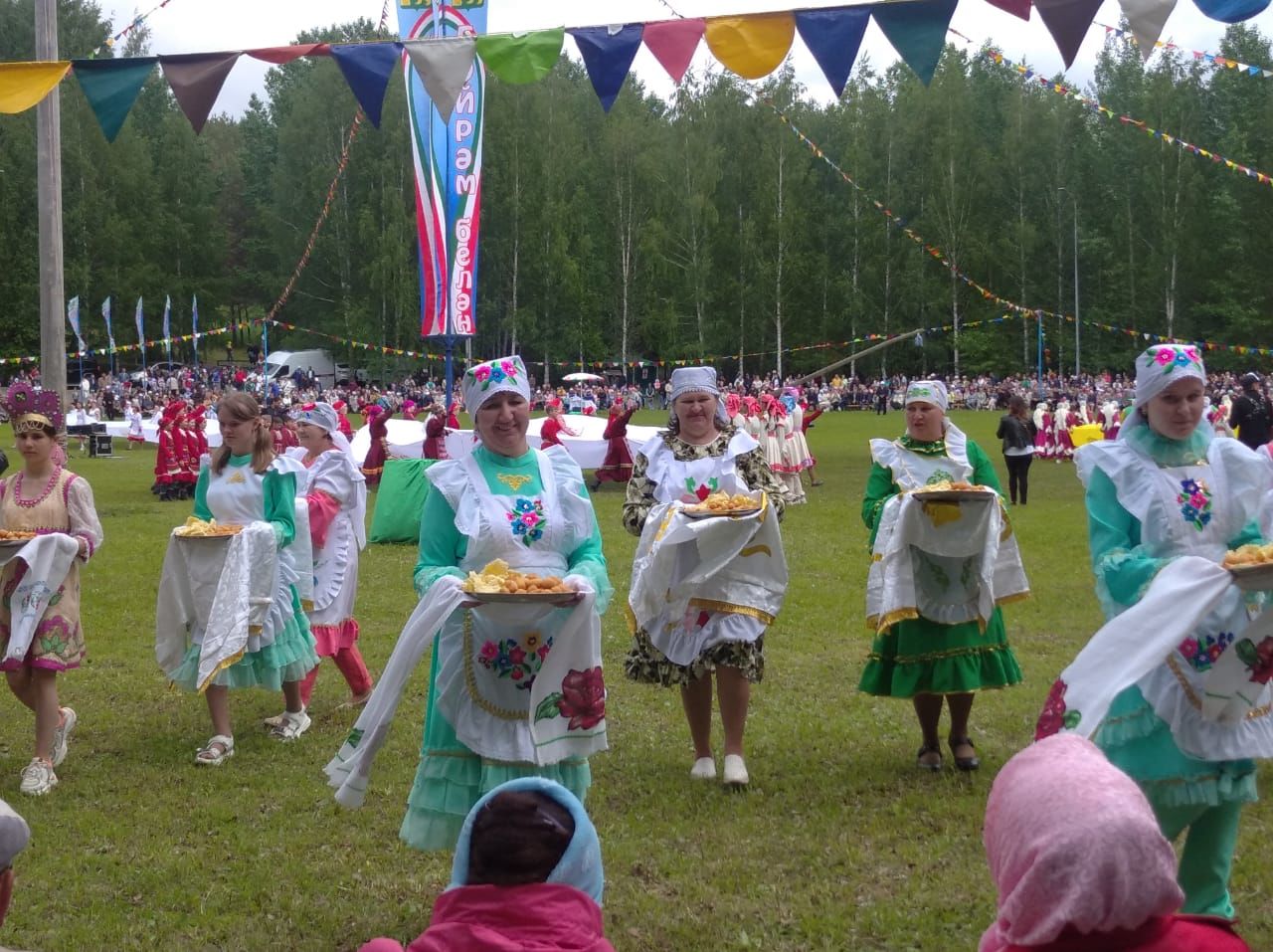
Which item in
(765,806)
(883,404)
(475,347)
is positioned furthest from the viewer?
(475,347)

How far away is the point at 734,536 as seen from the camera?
6.04 m

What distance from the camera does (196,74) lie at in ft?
24.8

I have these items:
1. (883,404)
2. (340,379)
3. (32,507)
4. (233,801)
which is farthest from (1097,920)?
(340,379)

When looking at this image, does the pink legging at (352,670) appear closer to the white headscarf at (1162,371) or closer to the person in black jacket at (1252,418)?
the white headscarf at (1162,371)

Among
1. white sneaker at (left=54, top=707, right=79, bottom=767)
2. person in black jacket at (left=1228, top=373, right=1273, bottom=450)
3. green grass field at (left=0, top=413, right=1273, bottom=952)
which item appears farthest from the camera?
person in black jacket at (left=1228, top=373, right=1273, bottom=450)

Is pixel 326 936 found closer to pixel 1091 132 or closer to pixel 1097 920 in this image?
pixel 1097 920

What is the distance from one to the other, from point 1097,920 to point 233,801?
510cm

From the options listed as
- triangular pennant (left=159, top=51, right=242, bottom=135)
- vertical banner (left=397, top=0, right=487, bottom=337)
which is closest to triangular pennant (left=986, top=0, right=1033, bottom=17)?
triangular pennant (left=159, top=51, right=242, bottom=135)

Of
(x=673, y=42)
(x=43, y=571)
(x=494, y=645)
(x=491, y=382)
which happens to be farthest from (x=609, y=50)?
(x=494, y=645)

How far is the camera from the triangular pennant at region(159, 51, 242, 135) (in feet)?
24.6

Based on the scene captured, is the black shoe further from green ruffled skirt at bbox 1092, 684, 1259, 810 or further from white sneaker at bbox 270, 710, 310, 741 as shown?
white sneaker at bbox 270, 710, 310, 741

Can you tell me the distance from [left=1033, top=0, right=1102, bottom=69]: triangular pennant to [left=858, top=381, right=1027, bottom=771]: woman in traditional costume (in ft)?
6.02

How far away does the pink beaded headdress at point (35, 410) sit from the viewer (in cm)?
651

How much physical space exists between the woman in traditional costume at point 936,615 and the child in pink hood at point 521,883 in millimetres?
3935
